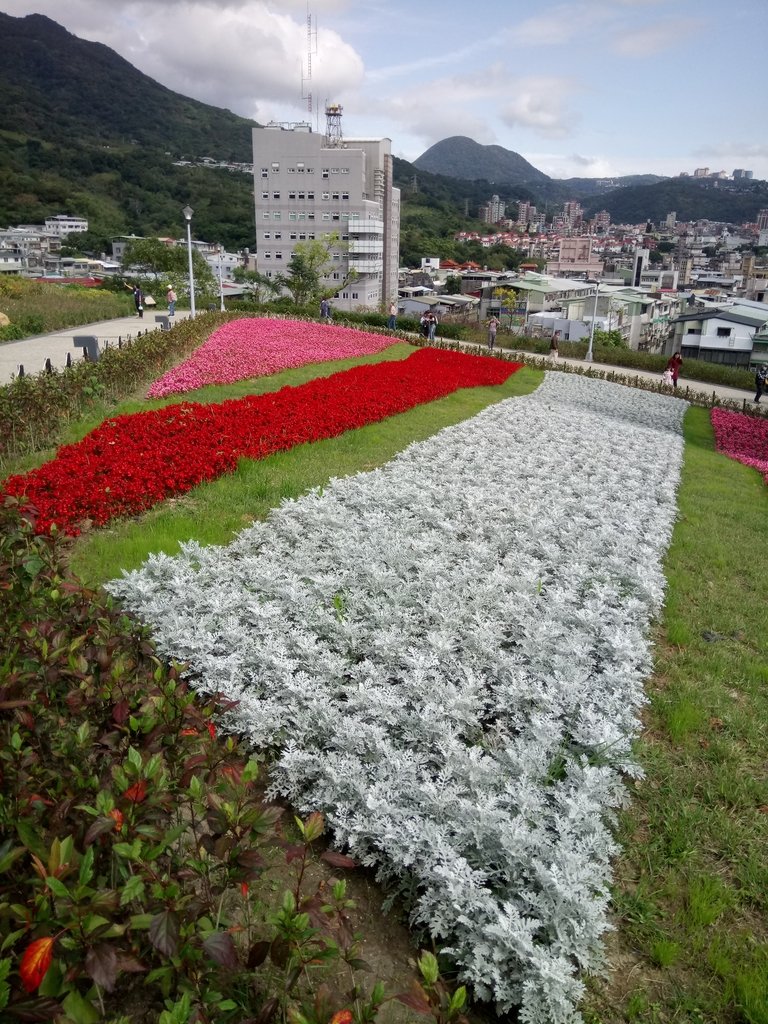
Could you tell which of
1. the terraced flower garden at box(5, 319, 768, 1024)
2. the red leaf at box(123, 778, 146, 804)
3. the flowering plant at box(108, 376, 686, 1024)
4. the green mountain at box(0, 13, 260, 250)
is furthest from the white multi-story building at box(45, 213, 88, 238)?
the red leaf at box(123, 778, 146, 804)

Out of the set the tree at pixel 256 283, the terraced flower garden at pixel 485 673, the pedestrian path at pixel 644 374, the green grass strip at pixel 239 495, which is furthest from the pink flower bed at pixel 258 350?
the tree at pixel 256 283

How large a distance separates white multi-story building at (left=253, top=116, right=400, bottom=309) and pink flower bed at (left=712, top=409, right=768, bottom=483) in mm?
55925

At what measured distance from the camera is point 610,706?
368 cm

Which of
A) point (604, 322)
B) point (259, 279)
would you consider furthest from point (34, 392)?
point (259, 279)

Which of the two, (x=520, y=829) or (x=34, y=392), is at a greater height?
(x=34, y=392)

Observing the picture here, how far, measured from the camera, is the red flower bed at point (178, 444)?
5777mm

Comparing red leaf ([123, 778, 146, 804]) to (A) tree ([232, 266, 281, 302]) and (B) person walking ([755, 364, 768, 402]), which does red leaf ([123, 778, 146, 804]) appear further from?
(A) tree ([232, 266, 281, 302])

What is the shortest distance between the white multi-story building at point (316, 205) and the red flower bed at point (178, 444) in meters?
61.1

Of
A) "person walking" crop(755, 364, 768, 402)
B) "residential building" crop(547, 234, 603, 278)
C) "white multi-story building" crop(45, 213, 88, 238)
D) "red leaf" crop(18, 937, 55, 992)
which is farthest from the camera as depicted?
"residential building" crop(547, 234, 603, 278)

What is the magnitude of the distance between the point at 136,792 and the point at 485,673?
2530 mm

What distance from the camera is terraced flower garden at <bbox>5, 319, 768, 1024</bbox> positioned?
245 cm

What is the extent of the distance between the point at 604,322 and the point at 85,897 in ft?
200

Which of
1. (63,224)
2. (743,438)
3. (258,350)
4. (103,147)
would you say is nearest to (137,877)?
(258,350)

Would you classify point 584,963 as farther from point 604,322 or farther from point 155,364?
point 604,322
